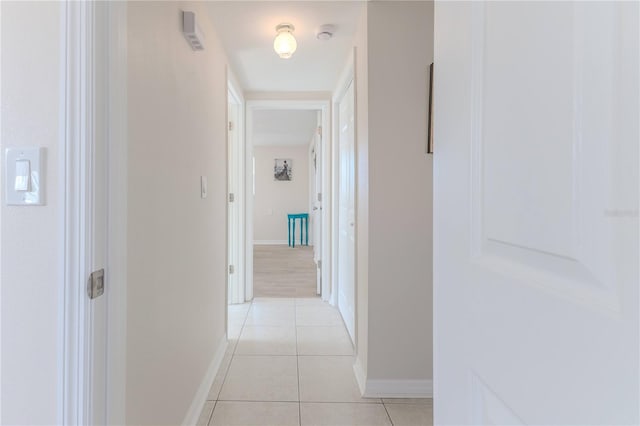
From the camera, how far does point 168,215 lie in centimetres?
138

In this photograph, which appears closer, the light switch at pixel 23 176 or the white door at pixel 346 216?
the light switch at pixel 23 176

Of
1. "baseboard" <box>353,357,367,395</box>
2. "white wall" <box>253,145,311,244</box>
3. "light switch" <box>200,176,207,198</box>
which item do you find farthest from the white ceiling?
"baseboard" <box>353,357,367,395</box>

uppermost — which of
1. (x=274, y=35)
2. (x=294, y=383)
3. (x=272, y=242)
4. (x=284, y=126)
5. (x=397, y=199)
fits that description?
(x=284, y=126)

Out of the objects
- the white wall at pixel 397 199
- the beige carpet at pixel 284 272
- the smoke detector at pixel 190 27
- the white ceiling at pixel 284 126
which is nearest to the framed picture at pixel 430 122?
the white wall at pixel 397 199

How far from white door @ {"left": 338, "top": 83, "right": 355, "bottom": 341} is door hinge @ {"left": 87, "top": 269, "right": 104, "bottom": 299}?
6.22 ft

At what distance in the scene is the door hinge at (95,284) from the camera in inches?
28.0

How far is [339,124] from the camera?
3.24 m

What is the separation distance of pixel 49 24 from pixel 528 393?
3.41 feet

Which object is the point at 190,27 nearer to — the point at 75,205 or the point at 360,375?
the point at 75,205

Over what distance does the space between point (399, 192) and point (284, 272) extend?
3.47 m

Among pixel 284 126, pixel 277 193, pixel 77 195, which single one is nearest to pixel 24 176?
pixel 77 195

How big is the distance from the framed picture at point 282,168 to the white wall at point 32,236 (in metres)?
7.24

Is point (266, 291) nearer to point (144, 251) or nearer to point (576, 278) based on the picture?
point (144, 251)

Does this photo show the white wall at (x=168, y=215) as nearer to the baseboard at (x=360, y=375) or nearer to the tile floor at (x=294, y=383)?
the tile floor at (x=294, y=383)
